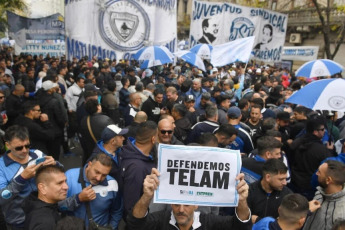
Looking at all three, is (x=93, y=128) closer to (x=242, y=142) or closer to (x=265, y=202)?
(x=242, y=142)

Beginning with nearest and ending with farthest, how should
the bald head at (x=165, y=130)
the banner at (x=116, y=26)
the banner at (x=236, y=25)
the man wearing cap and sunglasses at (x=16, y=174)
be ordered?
the man wearing cap and sunglasses at (x=16, y=174) → the bald head at (x=165, y=130) → the banner at (x=116, y=26) → the banner at (x=236, y=25)

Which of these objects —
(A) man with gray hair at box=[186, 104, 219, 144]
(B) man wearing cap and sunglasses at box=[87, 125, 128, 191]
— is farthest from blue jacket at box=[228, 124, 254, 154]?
(B) man wearing cap and sunglasses at box=[87, 125, 128, 191]

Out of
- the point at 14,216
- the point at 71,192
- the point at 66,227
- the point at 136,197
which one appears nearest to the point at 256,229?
the point at 136,197

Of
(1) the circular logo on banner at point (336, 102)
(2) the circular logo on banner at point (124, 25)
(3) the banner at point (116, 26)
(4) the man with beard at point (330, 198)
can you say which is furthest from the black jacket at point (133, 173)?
(2) the circular logo on banner at point (124, 25)

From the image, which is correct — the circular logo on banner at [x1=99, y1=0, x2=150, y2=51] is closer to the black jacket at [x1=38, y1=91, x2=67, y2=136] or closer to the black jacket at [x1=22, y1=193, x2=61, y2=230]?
the black jacket at [x1=38, y1=91, x2=67, y2=136]

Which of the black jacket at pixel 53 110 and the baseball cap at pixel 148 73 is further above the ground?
the baseball cap at pixel 148 73

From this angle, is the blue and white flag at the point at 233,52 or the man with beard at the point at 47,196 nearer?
the man with beard at the point at 47,196

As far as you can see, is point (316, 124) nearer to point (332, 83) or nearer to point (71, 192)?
point (332, 83)

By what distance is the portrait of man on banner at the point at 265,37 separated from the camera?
433 inches

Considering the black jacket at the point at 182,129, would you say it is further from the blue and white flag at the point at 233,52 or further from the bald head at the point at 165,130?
the blue and white flag at the point at 233,52

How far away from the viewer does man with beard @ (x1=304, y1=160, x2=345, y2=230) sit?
9.25ft

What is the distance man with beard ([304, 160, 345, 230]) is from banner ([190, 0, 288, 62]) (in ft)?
27.4

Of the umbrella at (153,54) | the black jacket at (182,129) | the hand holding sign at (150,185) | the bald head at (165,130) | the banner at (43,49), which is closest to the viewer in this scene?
the hand holding sign at (150,185)

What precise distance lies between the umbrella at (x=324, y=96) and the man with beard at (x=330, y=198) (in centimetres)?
130
